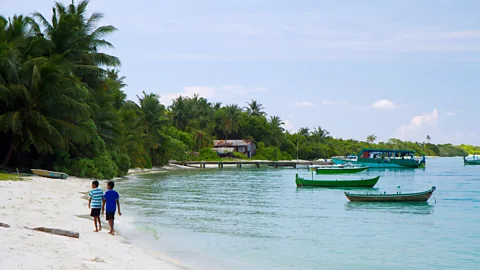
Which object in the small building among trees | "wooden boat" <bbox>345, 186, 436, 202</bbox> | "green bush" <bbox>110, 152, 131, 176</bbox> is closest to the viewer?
"wooden boat" <bbox>345, 186, 436, 202</bbox>

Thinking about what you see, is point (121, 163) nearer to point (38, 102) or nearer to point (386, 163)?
point (38, 102)

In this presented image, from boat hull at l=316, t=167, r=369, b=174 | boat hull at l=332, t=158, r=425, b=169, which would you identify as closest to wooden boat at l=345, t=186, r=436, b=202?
boat hull at l=316, t=167, r=369, b=174

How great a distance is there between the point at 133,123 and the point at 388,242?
1792 inches

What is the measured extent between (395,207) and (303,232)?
38.9 ft

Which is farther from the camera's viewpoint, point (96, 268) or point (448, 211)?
point (448, 211)

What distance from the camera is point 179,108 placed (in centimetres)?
10306

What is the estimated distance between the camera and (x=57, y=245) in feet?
35.4

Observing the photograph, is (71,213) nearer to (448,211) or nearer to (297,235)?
(297,235)

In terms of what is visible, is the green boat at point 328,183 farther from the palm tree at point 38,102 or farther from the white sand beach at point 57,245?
the white sand beach at point 57,245

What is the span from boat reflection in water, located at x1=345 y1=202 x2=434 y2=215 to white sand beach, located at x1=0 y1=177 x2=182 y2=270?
1534 cm

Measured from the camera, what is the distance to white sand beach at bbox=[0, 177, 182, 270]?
9.17 m

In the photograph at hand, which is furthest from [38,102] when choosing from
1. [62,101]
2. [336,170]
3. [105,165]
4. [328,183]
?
[336,170]

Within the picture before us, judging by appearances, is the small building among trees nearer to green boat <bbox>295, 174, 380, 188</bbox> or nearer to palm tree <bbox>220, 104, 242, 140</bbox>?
palm tree <bbox>220, 104, 242, 140</bbox>

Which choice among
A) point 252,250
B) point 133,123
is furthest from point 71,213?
point 133,123
